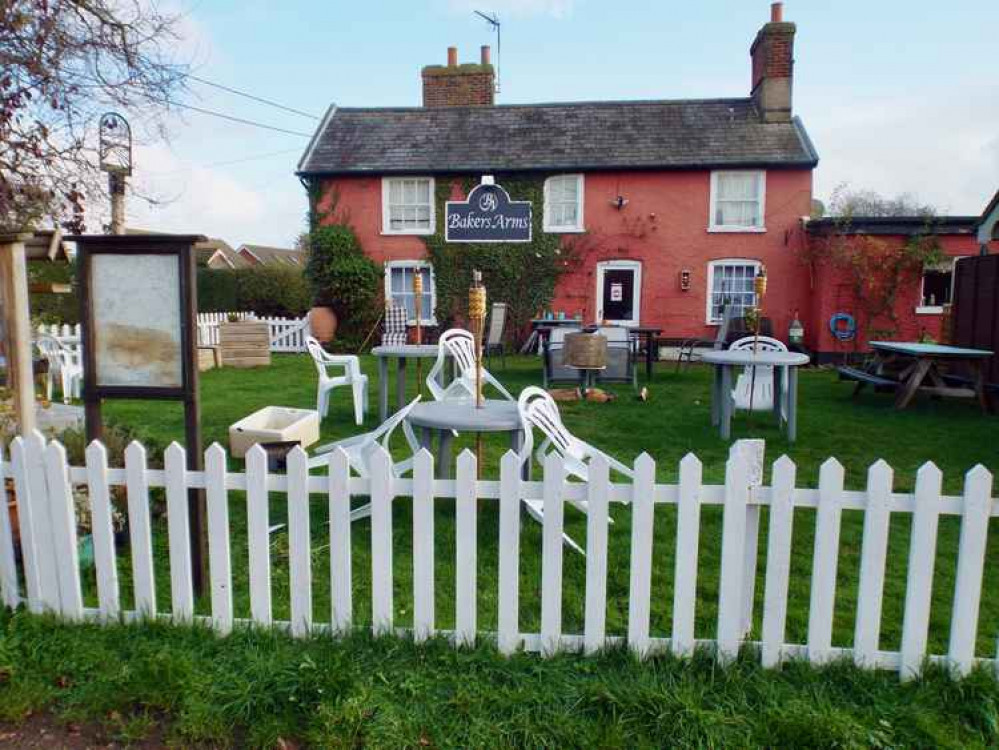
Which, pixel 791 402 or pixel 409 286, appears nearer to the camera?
pixel 791 402

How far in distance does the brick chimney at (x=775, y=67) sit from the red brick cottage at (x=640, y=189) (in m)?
0.02

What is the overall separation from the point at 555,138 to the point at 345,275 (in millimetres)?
5669

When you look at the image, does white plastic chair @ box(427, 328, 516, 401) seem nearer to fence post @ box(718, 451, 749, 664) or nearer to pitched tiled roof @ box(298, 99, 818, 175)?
fence post @ box(718, 451, 749, 664)

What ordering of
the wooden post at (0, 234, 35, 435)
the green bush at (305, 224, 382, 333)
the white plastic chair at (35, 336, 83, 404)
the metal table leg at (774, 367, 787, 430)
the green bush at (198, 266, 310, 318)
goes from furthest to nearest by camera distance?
the green bush at (198, 266, 310, 318) < the green bush at (305, 224, 382, 333) < the white plastic chair at (35, 336, 83, 404) < the metal table leg at (774, 367, 787, 430) < the wooden post at (0, 234, 35, 435)

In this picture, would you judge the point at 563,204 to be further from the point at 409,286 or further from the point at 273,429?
the point at 273,429

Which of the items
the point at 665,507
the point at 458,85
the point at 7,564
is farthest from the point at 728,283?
the point at 7,564

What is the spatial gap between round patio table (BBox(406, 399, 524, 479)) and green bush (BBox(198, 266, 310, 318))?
17.4 metres

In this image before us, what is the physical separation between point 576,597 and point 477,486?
0.93 meters

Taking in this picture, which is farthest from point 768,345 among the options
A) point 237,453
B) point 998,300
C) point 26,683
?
point 26,683

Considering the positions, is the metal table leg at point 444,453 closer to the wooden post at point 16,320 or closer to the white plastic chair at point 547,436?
the white plastic chair at point 547,436

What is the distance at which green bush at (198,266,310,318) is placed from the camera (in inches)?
816

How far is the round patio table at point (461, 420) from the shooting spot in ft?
11.9

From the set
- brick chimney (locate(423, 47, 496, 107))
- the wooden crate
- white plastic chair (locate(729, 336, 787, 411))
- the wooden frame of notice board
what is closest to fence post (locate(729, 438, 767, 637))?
the wooden frame of notice board

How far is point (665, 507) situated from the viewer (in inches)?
177
